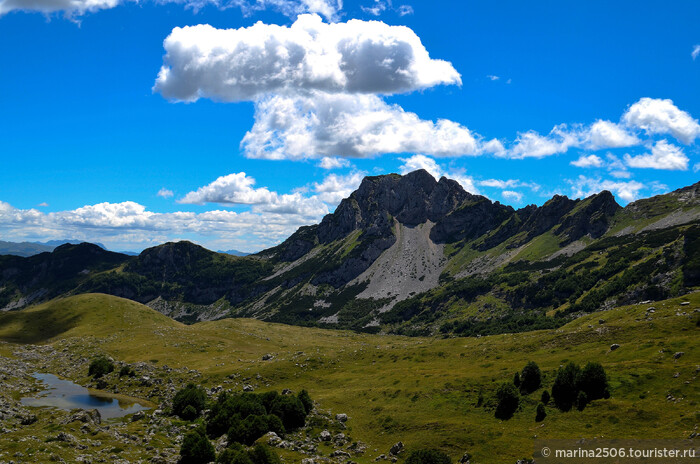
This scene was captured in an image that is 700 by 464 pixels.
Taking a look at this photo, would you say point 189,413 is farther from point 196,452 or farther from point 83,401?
point 83,401

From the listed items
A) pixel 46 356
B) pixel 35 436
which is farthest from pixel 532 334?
pixel 46 356

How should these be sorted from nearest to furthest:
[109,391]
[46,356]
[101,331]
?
[109,391] < [46,356] < [101,331]

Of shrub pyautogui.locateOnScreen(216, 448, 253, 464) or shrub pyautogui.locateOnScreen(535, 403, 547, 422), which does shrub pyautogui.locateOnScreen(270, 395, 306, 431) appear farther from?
shrub pyautogui.locateOnScreen(535, 403, 547, 422)

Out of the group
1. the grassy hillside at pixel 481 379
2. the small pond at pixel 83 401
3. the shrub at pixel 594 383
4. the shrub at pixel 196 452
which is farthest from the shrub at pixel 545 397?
the small pond at pixel 83 401

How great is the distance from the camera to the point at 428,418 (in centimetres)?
6184

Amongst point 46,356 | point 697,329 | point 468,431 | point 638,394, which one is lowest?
point 46,356

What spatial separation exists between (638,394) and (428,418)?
2775 cm

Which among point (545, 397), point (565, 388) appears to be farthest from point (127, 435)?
point (565, 388)

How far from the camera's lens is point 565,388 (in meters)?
57.9

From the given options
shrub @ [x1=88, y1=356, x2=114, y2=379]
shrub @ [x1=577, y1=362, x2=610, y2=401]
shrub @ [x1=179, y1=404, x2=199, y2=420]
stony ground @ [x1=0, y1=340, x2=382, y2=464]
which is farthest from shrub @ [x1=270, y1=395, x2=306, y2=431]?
shrub @ [x1=88, y1=356, x2=114, y2=379]

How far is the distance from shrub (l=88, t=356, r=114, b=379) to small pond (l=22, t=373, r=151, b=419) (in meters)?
5.19

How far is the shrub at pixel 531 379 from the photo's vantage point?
6316cm

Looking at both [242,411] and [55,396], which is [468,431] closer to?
[242,411]

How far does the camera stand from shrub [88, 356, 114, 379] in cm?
10262
